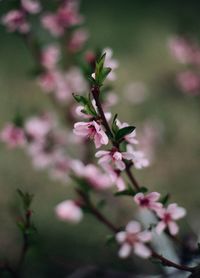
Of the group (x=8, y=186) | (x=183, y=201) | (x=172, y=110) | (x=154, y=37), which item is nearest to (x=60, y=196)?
(x=8, y=186)

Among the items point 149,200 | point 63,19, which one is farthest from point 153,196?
point 63,19

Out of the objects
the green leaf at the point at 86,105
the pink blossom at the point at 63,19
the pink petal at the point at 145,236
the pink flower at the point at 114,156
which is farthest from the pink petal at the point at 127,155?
the pink blossom at the point at 63,19

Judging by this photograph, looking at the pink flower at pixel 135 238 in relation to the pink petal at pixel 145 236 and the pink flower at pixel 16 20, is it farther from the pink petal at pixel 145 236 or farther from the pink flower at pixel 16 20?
the pink flower at pixel 16 20

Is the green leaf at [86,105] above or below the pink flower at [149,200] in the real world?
above

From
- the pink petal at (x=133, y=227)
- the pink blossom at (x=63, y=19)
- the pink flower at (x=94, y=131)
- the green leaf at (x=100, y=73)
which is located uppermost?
the pink blossom at (x=63, y=19)

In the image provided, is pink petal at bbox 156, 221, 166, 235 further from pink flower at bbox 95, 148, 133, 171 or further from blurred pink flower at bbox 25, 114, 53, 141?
blurred pink flower at bbox 25, 114, 53, 141

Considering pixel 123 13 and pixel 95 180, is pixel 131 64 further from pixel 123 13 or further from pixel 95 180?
pixel 95 180

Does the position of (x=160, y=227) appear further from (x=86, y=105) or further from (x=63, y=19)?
(x=63, y=19)

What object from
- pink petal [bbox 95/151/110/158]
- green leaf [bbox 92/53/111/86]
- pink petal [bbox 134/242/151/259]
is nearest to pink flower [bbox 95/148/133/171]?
pink petal [bbox 95/151/110/158]
